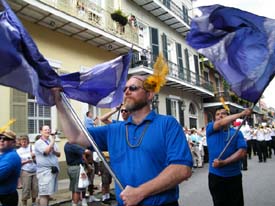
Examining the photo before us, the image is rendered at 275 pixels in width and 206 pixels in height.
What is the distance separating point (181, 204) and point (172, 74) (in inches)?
514

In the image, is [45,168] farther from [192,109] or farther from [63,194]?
[192,109]

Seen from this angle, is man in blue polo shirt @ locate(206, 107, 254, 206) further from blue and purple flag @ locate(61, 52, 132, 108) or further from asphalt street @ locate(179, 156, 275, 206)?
asphalt street @ locate(179, 156, 275, 206)

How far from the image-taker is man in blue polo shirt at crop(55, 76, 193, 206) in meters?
2.45

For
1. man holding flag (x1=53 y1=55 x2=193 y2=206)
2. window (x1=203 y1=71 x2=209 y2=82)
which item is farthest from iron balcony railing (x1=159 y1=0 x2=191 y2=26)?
man holding flag (x1=53 y1=55 x2=193 y2=206)

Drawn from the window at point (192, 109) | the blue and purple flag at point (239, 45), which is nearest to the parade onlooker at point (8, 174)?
the blue and purple flag at point (239, 45)

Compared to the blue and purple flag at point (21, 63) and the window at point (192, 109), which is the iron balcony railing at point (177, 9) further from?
the blue and purple flag at point (21, 63)

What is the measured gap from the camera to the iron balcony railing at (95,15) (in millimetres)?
11906

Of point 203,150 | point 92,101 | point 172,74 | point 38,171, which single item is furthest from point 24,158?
point 172,74

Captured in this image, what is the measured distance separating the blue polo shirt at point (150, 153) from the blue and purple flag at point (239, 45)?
5.11 ft

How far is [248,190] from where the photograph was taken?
354 inches

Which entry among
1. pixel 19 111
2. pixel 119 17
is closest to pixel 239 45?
pixel 19 111

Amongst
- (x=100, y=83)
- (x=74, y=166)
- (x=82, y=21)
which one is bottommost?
(x=74, y=166)

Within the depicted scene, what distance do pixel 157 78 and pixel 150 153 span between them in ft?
2.62

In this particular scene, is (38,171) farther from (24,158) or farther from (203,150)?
(203,150)
